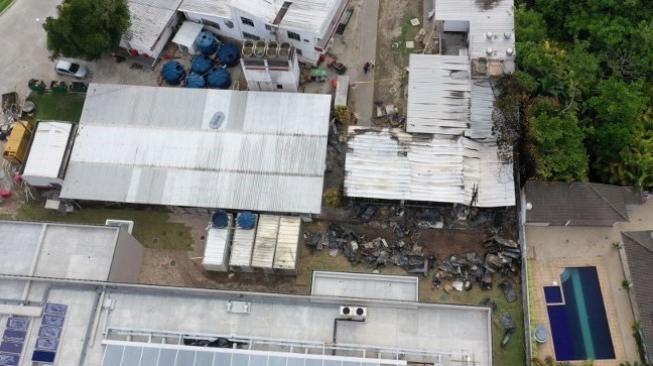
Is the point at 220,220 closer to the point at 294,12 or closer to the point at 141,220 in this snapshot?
the point at 141,220

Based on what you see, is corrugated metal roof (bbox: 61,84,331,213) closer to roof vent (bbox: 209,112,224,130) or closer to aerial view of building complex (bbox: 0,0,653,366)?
aerial view of building complex (bbox: 0,0,653,366)

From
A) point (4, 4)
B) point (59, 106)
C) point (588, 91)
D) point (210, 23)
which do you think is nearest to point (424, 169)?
point (588, 91)

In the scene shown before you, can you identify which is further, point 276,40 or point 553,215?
point 276,40

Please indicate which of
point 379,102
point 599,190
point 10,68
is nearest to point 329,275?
point 379,102

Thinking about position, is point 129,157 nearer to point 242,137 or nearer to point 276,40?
point 242,137

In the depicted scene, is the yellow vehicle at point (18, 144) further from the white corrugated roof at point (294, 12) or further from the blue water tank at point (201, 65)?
the white corrugated roof at point (294, 12)

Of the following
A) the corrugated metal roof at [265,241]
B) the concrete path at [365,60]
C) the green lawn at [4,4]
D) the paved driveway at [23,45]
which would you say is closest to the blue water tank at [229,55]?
the concrete path at [365,60]
